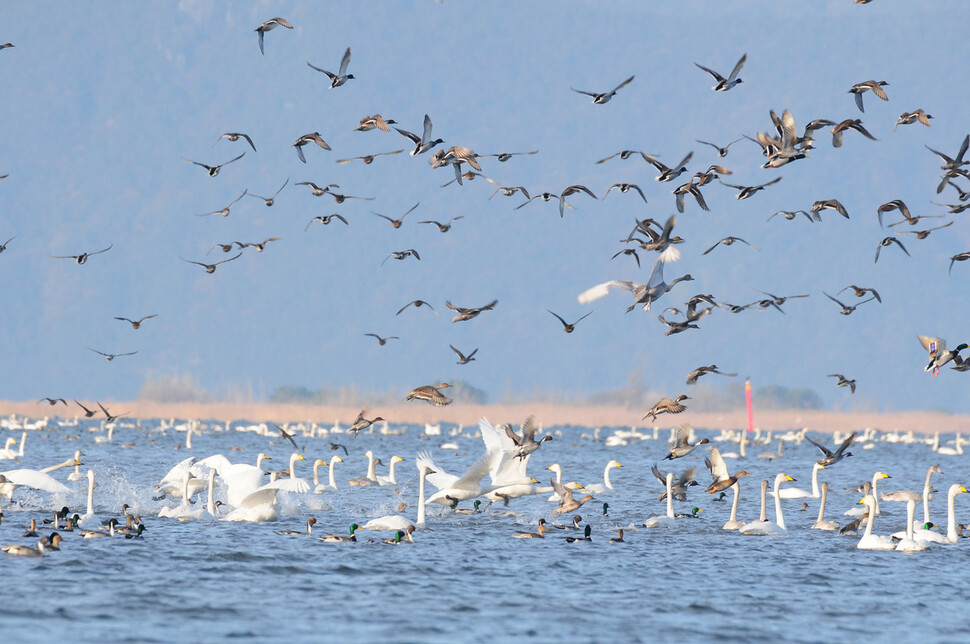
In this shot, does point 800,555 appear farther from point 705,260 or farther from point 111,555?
point 705,260

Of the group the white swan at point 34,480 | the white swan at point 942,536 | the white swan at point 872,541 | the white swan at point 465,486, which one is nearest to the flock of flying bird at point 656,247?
the white swan at point 465,486

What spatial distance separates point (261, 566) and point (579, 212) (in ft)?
566

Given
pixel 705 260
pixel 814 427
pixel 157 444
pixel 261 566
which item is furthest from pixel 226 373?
pixel 261 566

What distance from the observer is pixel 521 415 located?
115250mm

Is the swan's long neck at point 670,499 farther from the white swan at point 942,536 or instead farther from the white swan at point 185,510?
the white swan at point 185,510

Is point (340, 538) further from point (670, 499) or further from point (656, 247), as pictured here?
point (670, 499)

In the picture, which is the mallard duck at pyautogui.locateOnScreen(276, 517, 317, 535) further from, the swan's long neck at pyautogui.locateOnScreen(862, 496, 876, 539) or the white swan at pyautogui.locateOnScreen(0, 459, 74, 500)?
the swan's long neck at pyautogui.locateOnScreen(862, 496, 876, 539)

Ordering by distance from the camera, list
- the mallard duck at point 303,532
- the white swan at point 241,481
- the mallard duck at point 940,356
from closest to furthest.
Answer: the mallard duck at point 940,356 → the mallard duck at point 303,532 → the white swan at point 241,481

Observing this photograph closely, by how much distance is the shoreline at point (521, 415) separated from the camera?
116812 millimetres

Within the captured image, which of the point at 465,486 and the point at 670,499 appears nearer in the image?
the point at 465,486

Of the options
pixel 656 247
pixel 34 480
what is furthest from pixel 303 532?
pixel 656 247

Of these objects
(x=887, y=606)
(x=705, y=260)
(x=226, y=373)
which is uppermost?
(x=705, y=260)

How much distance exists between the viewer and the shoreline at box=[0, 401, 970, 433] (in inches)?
4599

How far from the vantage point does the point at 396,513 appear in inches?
1262
